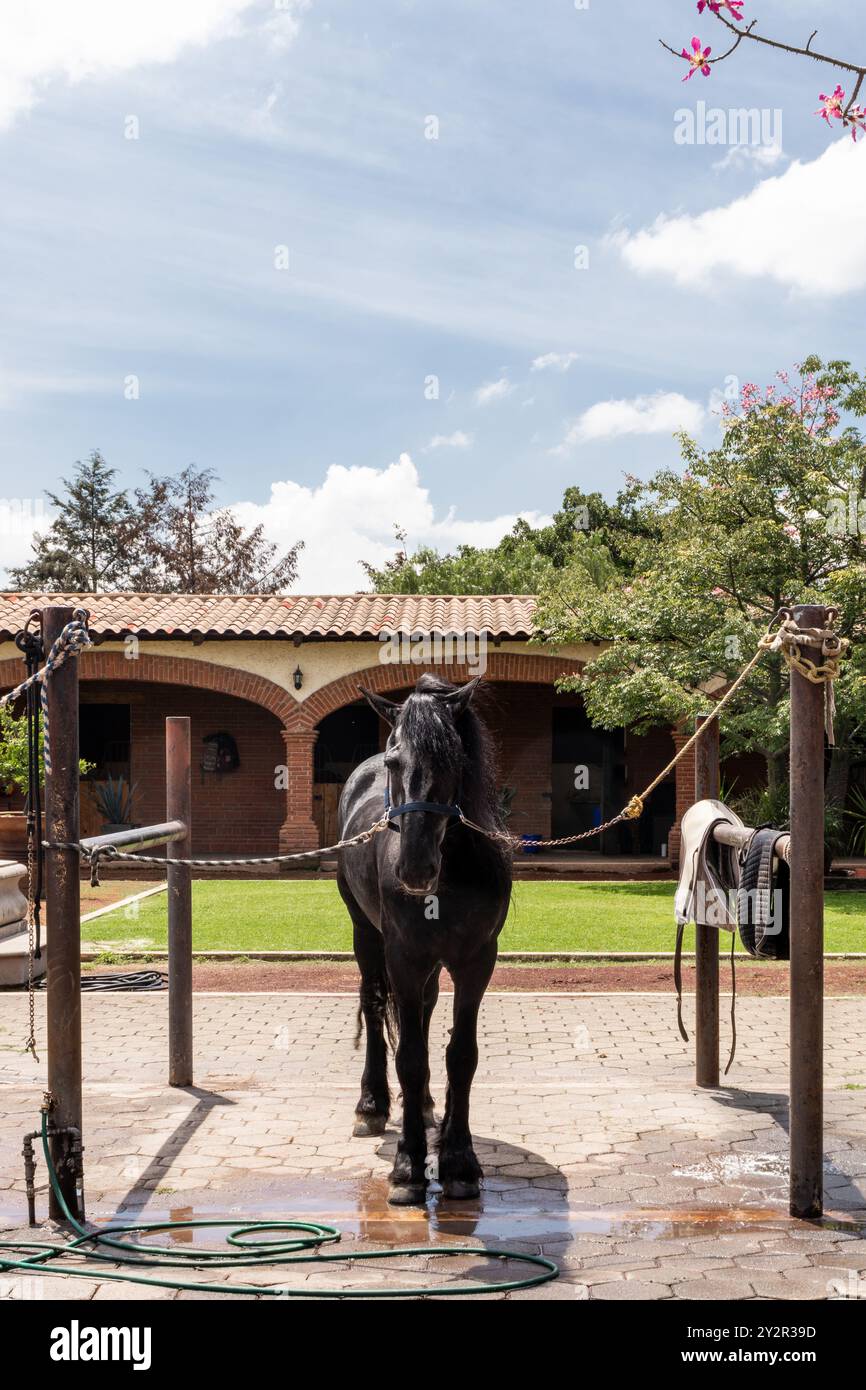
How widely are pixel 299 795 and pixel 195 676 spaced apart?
2624 mm

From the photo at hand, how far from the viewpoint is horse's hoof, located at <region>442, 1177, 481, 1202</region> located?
14.5ft

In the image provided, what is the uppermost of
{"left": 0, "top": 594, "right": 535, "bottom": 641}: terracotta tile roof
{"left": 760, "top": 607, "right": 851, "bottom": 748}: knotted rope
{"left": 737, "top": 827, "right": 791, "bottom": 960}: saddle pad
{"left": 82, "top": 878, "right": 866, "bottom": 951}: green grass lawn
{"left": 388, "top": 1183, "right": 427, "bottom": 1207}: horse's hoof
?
{"left": 0, "top": 594, "right": 535, "bottom": 641}: terracotta tile roof

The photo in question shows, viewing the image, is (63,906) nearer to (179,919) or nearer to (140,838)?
(140,838)

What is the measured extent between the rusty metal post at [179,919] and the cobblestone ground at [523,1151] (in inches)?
7.0

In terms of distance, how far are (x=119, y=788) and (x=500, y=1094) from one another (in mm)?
16396

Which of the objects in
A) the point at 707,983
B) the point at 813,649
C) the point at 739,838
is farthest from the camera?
the point at 707,983

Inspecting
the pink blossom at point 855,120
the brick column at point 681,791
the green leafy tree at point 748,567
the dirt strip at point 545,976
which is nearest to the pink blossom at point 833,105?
the pink blossom at point 855,120

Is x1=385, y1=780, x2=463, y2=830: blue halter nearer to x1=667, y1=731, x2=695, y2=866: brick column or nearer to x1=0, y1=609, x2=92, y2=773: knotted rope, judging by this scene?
x1=0, y1=609, x2=92, y2=773: knotted rope

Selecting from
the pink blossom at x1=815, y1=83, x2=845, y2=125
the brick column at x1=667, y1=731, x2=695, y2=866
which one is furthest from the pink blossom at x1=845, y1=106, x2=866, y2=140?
the brick column at x1=667, y1=731, x2=695, y2=866

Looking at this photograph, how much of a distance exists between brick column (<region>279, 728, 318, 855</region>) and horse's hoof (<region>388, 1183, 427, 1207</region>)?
1473cm

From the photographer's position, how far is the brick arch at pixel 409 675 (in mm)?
19516

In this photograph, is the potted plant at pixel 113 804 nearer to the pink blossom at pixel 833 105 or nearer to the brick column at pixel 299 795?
the brick column at pixel 299 795

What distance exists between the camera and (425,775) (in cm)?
426

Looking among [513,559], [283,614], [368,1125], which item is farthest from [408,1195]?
[513,559]
